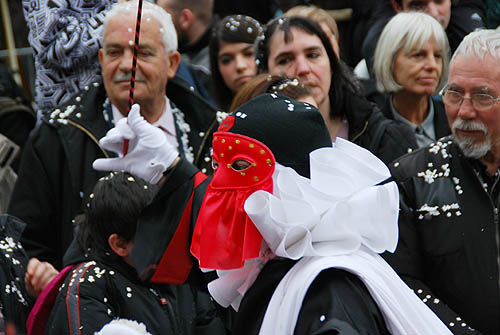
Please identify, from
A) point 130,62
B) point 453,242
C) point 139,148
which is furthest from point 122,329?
point 130,62

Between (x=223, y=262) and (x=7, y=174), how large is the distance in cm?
279

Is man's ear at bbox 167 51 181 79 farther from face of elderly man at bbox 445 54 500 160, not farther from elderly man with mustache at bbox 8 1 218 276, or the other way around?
face of elderly man at bbox 445 54 500 160

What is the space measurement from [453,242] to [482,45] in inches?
37.1

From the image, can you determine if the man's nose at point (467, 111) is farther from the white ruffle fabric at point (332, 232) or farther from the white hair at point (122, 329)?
the white hair at point (122, 329)

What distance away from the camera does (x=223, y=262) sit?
2.71m

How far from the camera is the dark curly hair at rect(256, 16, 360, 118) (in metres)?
4.94

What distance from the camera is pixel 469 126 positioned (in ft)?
13.1

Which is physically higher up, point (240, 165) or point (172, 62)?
point (240, 165)

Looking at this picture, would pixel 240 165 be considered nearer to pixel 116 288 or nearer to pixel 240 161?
pixel 240 161

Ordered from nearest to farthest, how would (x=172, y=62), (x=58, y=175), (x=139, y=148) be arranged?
(x=139, y=148) → (x=58, y=175) → (x=172, y=62)

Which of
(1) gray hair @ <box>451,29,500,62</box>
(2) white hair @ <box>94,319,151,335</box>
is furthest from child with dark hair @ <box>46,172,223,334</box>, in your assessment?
(1) gray hair @ <box>451,29,500,62</box>

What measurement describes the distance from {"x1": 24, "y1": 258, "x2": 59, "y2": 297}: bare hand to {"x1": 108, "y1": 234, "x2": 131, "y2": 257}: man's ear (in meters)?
0.46

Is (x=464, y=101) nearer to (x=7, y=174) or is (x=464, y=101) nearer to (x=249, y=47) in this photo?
(x=249, y=47)

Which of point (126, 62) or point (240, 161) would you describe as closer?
point (240, 161)
